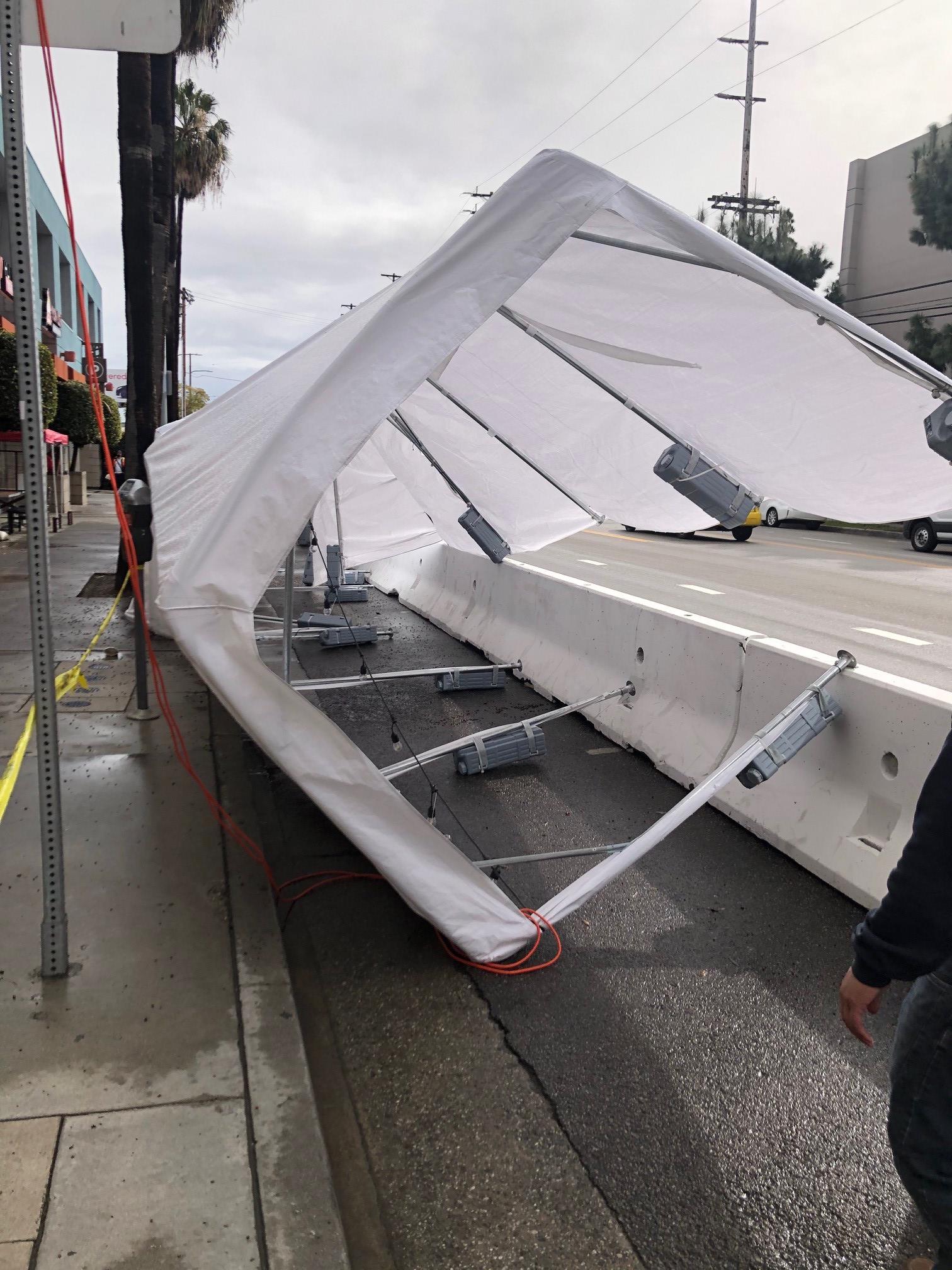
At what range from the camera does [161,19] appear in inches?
128

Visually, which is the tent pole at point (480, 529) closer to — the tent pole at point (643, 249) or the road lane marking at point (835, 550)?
the tent pole at point (643, 249)

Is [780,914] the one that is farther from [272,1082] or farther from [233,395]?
[233,395]

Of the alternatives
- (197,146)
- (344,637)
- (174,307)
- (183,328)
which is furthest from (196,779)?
(183,328)

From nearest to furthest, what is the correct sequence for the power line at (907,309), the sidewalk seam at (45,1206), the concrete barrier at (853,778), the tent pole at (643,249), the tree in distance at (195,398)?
the sidewalk seam at (45,1206) → the tent pole at (643,249) → the concrete barrier at (853,778) → the power line at (907,309) → the tree in distance at (195,398)

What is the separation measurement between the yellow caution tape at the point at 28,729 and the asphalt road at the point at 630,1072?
4.93 feet

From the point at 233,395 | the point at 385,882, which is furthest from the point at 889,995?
the point at 233,395

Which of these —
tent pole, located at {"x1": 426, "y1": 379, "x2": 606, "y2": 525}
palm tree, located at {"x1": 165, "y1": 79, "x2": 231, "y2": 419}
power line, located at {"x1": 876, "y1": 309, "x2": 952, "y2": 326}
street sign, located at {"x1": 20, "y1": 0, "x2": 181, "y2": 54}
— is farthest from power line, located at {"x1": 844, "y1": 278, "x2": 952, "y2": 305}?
street sign, located at {"x1": 20, "y1": 0, "x2": 181, "y2": 54}

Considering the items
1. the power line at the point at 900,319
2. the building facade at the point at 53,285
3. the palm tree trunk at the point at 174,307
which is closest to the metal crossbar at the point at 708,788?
the building facade at the point at 53,285

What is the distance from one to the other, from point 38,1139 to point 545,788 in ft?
12.0

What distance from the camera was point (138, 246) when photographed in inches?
474

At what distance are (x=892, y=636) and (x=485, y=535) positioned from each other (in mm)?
5624

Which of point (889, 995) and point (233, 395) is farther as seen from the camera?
point (233, 395)

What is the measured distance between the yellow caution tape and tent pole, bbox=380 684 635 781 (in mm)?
1955

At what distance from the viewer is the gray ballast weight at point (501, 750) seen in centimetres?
608
